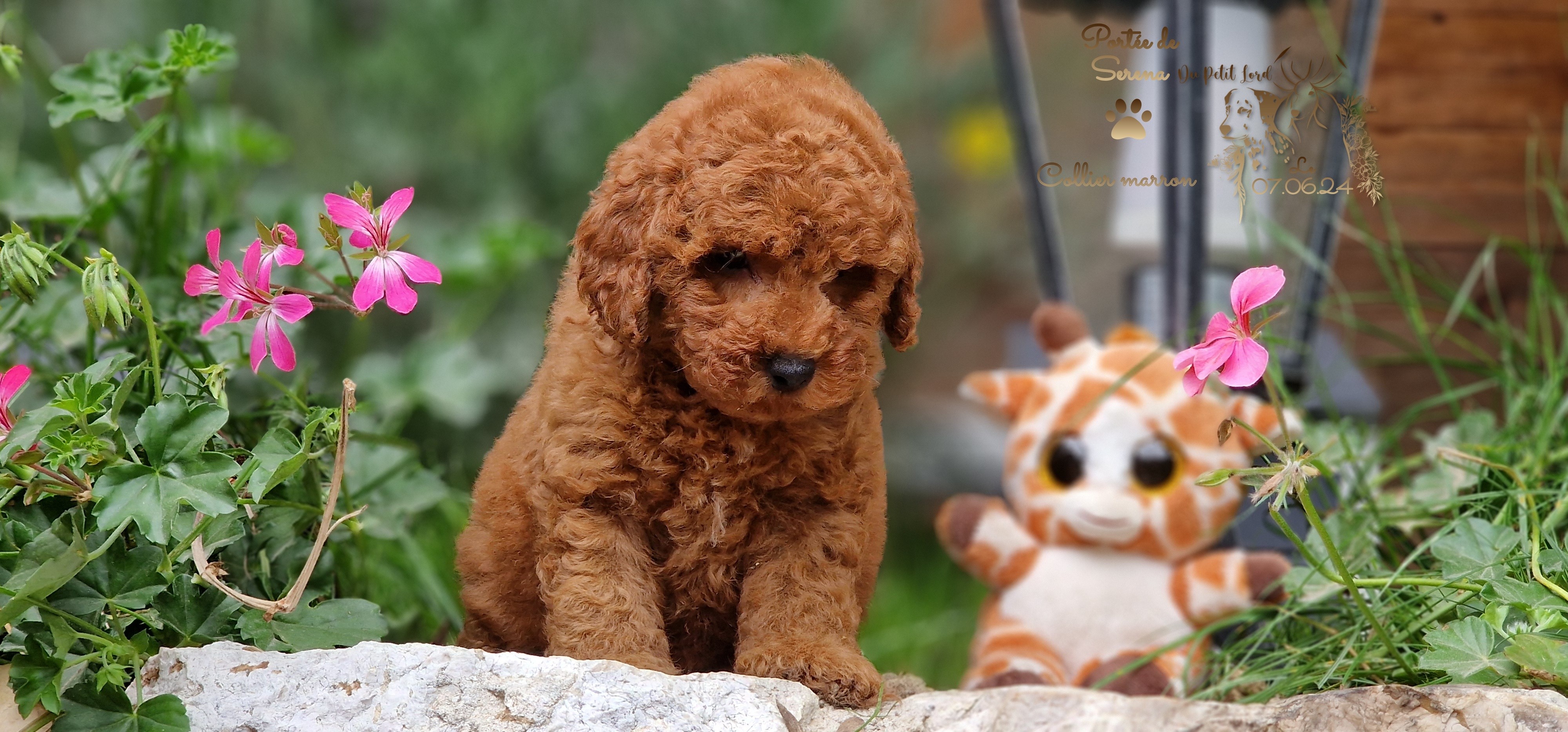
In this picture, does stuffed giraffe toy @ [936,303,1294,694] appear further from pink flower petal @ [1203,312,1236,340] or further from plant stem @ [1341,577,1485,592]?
pink flower petal @ [1203,312,1236,340]

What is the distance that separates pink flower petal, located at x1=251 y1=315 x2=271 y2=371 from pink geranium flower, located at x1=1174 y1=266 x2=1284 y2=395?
3.32 ft

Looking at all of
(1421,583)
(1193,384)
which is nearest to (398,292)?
(1193,384)

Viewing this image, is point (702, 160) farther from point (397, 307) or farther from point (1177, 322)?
point (1177, 322)

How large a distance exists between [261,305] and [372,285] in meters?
0.15

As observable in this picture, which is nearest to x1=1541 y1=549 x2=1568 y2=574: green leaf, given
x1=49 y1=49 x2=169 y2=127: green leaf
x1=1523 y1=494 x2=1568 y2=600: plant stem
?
x1=1523 y1=494 x2=1568 y2=600: plant stem

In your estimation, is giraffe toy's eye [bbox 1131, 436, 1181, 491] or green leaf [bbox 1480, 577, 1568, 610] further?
giraffe toy's eye [bbox 1131, 436, 1181, 491]

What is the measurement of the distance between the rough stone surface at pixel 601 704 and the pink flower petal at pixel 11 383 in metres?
0.33

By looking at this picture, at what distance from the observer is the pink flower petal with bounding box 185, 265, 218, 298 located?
1.42 m

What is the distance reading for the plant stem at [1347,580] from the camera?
1290 mm

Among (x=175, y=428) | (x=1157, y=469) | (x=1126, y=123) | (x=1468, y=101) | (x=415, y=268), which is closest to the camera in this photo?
(x=175, y=428)

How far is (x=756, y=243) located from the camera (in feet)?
3.94

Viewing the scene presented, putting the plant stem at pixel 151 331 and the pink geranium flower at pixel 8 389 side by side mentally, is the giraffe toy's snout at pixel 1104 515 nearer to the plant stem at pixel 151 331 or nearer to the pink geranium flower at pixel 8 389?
the plant stem at pixel 151 331

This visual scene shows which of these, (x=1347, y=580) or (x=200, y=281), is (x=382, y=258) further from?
(x=1347, y=580)

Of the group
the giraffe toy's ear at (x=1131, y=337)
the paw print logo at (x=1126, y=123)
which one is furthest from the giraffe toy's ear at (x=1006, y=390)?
the paw print logo at (x=1126, y=123)
